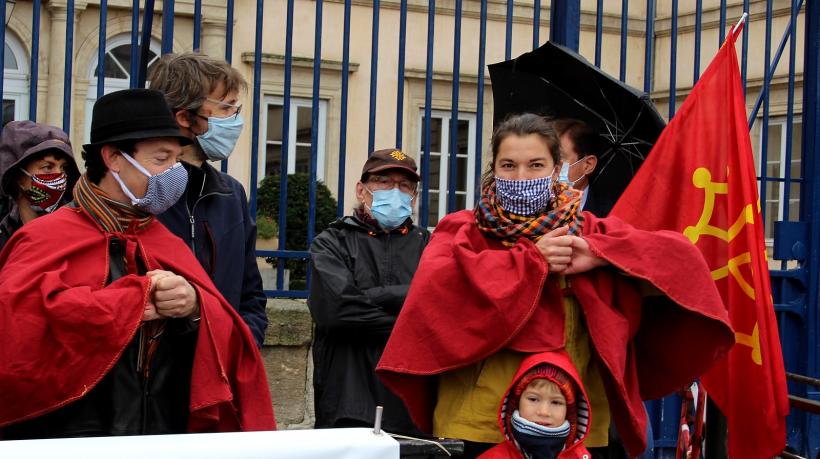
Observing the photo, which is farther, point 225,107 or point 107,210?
point 225,107

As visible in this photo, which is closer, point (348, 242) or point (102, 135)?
point (102, 135)

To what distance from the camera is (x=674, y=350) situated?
3.10m

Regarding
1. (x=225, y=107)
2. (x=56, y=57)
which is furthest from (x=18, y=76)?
(x=225, y=107)

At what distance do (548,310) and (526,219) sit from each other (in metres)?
0.28

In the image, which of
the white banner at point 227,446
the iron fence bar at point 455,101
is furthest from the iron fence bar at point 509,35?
the white banner at point 227,446

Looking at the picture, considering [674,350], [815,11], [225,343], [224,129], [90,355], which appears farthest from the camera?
[815,11]

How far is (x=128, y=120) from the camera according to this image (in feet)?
9.61

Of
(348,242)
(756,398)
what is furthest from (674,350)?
(348,242)

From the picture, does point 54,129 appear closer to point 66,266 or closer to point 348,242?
point 348,242

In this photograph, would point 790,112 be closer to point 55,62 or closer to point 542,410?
point 542,410

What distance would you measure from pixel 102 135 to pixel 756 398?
264cm

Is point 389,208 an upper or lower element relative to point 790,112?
lower

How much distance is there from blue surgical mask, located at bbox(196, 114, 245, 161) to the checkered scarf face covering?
3.13ft

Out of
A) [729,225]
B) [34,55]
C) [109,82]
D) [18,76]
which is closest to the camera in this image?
[729,225]
